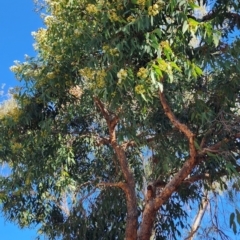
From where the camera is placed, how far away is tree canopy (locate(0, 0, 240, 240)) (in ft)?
12.3

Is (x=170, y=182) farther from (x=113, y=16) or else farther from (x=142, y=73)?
(x=113, y=16)

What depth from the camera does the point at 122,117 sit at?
4.53 meters

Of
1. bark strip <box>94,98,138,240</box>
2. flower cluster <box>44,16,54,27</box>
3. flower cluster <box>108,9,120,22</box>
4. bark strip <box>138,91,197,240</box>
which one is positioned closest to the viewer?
flower cluster <box>108,9,120,22</box>

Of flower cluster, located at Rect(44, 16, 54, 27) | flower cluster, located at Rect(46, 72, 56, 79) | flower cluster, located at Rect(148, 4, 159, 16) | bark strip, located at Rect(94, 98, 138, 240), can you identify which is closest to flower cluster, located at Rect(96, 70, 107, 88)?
flower cluster, located at Rect(148, 4, 159, 16)

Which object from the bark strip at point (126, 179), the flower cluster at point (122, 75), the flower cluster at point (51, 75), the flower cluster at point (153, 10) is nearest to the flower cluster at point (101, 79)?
the flower cluster at point (122, 75)

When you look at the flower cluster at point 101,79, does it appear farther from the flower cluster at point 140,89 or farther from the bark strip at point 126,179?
the bark strip at point 126,179

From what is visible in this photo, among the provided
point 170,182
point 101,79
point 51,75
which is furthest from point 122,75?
point 170,182

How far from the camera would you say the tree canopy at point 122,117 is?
3740 millimetres

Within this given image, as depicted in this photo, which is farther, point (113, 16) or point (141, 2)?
point (113, 16)

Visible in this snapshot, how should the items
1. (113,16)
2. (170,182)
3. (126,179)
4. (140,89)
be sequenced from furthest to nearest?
1. (126,179)
2. (170,182)
3. (113,16)
4. (140,89)

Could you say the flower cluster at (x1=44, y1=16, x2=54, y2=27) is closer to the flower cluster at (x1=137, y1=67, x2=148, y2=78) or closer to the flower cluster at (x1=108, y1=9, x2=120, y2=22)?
the flower cluster at (x1=108, y1=9, x2=120, y2=22)

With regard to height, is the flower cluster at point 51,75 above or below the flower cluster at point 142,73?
above

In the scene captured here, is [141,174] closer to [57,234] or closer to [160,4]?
[57,234]

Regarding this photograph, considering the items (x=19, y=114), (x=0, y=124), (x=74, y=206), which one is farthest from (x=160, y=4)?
(x=74, y=206)
